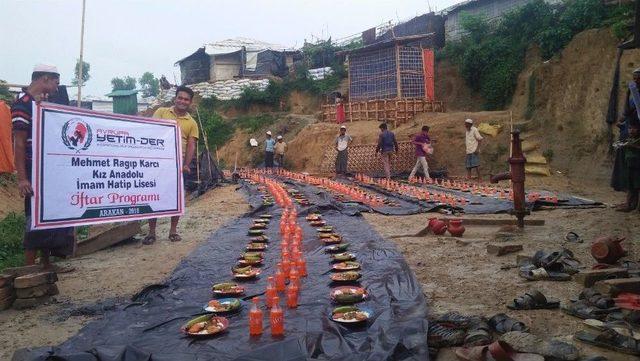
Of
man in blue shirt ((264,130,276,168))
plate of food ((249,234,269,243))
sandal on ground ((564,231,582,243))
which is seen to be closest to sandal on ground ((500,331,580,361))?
sandal on ground ((564,231,582,243))

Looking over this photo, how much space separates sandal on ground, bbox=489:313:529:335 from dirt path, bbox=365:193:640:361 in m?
0.14

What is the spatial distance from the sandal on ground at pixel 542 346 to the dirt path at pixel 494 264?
0.19m

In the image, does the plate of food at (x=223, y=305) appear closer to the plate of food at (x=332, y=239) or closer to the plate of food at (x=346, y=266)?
the plate of food at (x=346, y=266)

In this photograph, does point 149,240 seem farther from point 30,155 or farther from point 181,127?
point 30,155

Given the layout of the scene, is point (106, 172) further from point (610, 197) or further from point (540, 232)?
point (610, 197)

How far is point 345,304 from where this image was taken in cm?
396

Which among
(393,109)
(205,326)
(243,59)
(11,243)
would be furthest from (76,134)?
(243,59)

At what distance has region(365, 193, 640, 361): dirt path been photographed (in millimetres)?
3449

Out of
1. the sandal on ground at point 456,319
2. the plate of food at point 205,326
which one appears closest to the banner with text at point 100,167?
the plate of food at point 205,326

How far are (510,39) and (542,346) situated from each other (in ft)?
78.5

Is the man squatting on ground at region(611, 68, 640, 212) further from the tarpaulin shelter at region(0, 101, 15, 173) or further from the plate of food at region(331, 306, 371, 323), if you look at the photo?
the tarpaulin shelter at region(0, 101, 15, 173)

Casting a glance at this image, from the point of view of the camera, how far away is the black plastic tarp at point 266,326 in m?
2.89

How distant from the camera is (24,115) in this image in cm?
527

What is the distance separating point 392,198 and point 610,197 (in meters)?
5.11
